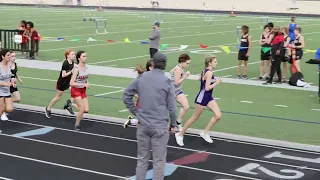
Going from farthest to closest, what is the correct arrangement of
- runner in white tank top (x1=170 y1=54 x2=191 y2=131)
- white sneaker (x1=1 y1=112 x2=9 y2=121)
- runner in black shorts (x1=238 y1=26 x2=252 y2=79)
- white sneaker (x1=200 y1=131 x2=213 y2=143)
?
runner in black shorts (x1=238 y1=26 x2=252 y2=79)
white sneaker (x1=1 y1=112 x2=9 y2=121)
white sneaker (x1=200 y1=131 x2=213 y2=143)
runner in white tank top (x1=170 y1=54 x2=191 y2=131)

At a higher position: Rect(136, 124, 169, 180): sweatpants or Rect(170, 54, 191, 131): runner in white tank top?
Rect(170, 54, 191, 131): runner in white tank top

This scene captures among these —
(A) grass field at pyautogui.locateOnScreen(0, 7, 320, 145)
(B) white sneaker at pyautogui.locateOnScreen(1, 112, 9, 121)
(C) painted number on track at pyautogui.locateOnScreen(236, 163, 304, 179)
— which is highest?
(A) grass field at pyautogui.locateOnScreen(0, 7, 320, 145)

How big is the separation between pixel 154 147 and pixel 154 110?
0.46 metres

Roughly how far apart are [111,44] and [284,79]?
12.8 metres

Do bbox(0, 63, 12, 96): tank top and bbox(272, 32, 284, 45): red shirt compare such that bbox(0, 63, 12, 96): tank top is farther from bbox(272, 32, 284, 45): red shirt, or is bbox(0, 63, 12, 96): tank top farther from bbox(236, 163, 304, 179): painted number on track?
bbox(272, 32, 284, 45): red shirt

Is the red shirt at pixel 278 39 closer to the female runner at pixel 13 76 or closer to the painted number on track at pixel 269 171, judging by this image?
the female runner at pixel 13 76

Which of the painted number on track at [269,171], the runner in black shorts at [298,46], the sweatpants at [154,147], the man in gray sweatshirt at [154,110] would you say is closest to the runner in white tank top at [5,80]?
the man in gray sweatshirt at [154,110]

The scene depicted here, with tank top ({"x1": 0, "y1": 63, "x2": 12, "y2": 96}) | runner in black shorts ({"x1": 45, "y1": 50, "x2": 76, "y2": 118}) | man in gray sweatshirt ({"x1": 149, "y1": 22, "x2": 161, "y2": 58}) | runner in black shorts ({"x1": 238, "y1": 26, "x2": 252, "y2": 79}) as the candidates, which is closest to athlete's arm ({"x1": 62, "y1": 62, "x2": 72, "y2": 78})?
runner in black shorts ({"x1": 45, "y1": 50, "x2": 76, "y2": 118})

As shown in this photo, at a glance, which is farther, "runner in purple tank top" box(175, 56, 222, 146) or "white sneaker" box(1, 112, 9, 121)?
"white sneaker" box(1, 112, 9, 121)

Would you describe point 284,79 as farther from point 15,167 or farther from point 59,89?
point 15,167


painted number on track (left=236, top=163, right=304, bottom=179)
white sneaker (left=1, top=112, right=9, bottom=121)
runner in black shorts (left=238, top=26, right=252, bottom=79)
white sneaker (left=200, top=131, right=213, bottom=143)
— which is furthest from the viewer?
runner in black shorts (left=238, top=26, right=252, bottom=79)

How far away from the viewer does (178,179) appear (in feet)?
27.7

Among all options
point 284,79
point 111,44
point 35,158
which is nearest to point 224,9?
point 111,44

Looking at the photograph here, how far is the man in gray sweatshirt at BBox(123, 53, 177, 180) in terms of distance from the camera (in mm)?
7207
